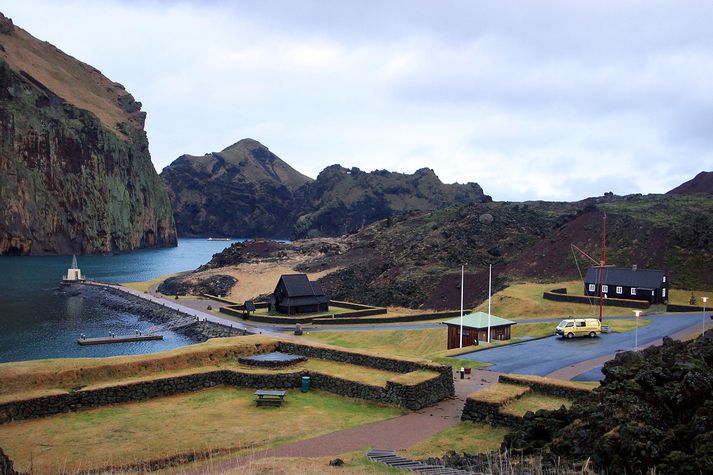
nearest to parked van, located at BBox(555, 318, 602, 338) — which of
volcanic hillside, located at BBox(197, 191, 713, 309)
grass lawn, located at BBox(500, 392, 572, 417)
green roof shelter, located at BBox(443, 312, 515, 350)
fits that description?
green roof shelter, located at BBox(443, 312, 515, 350)

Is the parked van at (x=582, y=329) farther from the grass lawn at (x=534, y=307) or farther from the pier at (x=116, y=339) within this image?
the pier at (x=116, y=339)

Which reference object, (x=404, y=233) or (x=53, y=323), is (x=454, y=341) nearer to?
(x=53, y=323)

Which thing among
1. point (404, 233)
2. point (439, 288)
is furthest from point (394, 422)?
point (404, 233)

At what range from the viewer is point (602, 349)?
3712 centimetres

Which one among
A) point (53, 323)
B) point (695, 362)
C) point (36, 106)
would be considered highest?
point (36, 106)

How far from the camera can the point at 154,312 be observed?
77.4 m

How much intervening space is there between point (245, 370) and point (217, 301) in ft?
180

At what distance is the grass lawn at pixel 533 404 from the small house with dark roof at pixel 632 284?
1513 inches

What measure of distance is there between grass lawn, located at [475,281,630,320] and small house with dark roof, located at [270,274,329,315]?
1991 cm

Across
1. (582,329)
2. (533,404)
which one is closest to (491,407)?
(533,404)

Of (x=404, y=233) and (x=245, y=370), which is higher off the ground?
(x=404, y=233)

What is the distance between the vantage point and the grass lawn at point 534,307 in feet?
181

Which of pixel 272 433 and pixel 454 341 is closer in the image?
pixel 272 433

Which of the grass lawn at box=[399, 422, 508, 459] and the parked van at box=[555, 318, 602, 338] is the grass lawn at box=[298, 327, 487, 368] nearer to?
the parked van at box=[555, 318, 602, 338]
